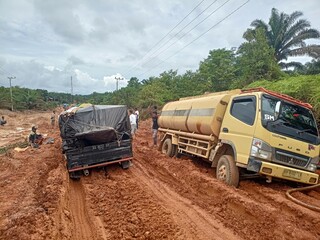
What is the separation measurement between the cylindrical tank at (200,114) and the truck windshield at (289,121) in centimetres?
151

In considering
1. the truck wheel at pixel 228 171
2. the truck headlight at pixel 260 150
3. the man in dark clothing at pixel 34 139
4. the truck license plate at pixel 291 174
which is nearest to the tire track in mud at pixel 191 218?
the truck wheel at pixel 228 171

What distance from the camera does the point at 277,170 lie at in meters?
6.59

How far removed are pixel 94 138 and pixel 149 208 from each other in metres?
3.98

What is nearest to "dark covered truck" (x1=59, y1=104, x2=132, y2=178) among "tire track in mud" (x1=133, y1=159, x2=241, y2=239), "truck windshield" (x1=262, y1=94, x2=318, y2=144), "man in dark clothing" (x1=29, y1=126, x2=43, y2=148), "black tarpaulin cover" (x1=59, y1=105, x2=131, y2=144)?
"black tarpaulin cover" (x1=59, y1=105, x2=131, y2=144)

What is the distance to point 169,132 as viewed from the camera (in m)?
12.4

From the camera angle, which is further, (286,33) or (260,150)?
(286,33)

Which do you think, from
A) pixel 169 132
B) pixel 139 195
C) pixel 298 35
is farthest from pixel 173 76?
pixel 139 195

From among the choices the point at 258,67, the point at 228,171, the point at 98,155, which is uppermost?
the point at 258,67

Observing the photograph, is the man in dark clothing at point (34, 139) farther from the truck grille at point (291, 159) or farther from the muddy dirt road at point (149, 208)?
the truck grille at point (291, 159)

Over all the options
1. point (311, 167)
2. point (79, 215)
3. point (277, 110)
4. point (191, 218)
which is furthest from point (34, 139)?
point (311, 167)

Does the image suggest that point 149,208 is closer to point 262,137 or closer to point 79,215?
point 79,215

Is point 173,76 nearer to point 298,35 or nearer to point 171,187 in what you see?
point 298,35

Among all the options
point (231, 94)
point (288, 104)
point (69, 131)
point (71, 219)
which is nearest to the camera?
point (71, 219)

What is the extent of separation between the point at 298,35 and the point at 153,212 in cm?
2574
